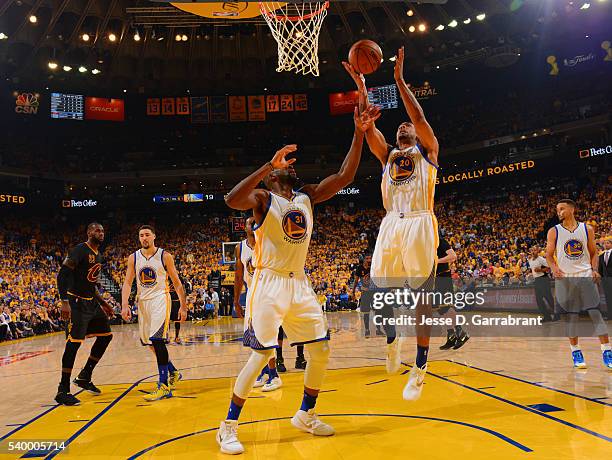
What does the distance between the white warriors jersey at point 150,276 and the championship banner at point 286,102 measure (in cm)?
2390

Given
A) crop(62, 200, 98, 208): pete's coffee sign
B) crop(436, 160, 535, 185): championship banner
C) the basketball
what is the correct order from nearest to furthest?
the basketball, crop(436, 160, 535, 185): championship banner, crop(62, 200, 98, 208): pete's coffee sign

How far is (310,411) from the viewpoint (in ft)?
14.4

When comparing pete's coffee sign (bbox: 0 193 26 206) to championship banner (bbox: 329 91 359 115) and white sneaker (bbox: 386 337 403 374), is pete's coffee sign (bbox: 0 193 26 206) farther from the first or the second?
white sneaker (bbox: 386 337 403 374)

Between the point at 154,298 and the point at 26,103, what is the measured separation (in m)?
26.0

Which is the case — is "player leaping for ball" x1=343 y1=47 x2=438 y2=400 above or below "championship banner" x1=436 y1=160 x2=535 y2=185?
below

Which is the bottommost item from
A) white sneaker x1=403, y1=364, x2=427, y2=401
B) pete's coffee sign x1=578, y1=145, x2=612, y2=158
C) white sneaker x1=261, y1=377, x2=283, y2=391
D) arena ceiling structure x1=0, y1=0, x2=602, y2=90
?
white sneaker x1=261, y1=377, x2=283, y2=391

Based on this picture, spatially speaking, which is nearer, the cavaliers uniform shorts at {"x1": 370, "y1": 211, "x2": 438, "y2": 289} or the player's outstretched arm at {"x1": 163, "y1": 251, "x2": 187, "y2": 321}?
the cavaliers uniform shorts at {"x1": 370, "y1": 211, "x2": 438, "y2": 289}

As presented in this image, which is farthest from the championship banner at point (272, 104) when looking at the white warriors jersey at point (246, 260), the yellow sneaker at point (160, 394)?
the yellow sneaker at point (160, 394)

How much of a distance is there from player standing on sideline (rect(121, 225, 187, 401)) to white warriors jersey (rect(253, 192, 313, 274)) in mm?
2488

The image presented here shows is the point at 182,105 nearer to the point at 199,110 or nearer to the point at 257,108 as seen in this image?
the point at 199,110

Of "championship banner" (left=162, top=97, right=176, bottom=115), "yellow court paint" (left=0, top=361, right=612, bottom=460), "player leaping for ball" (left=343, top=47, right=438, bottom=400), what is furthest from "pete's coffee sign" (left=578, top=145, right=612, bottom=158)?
"championship banner" (left=162, top=97, right=176, bottom=115)

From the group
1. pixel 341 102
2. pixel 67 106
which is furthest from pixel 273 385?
pixel 67 106

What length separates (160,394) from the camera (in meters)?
6.12

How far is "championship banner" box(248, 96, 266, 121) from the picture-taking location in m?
29.5
